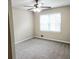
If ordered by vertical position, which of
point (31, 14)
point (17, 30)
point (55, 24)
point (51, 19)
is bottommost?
point (17, 30)

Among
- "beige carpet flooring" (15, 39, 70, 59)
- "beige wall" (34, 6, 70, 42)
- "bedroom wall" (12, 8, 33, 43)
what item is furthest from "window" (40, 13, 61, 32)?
"beige carpet flooring" (15, 39, 70, 59)

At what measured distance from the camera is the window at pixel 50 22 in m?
5.16

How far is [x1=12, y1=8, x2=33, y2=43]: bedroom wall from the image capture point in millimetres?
4787

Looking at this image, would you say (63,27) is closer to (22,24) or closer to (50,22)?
(50,22)

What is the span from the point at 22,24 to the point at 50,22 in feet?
6.80

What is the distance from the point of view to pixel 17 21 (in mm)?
4910

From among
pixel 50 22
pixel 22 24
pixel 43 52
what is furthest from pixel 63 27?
pixel 22 24

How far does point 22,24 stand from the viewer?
533cm

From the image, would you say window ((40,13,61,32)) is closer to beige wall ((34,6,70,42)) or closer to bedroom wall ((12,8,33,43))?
beige wall ((34,6,70,42))

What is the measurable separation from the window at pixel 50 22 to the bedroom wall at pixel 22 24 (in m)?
0.97

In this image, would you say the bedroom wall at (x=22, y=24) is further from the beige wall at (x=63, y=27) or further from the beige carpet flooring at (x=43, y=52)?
the beige wall at (x=63, y=27)
